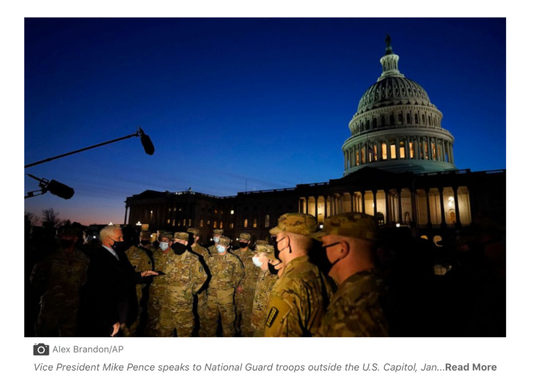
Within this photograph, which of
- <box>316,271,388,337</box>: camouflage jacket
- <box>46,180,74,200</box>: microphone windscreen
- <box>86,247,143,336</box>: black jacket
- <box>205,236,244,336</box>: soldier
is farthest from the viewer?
<box>205,236,244,336</box>: soldier

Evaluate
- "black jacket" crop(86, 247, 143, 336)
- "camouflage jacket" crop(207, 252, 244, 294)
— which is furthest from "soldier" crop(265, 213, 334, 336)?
"camouflage jacket" crop(207, 252, 244, 294)

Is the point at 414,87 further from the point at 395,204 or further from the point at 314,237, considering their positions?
the point at 314,237

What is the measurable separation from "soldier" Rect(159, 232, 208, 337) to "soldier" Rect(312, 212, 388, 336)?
4.56 m

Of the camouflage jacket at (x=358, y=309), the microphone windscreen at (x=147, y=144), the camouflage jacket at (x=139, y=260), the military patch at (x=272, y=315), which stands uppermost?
the microphone windscreen at (x=147, y=144)

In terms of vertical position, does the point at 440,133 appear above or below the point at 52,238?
above

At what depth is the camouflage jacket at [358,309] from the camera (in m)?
2.34

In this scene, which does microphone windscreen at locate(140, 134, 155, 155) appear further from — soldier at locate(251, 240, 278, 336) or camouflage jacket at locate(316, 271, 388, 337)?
camouflage jacket at locate(316, 271, 388, 337)

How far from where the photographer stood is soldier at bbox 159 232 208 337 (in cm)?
656

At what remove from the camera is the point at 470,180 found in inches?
1706

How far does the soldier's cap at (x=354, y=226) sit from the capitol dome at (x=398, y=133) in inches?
2388
